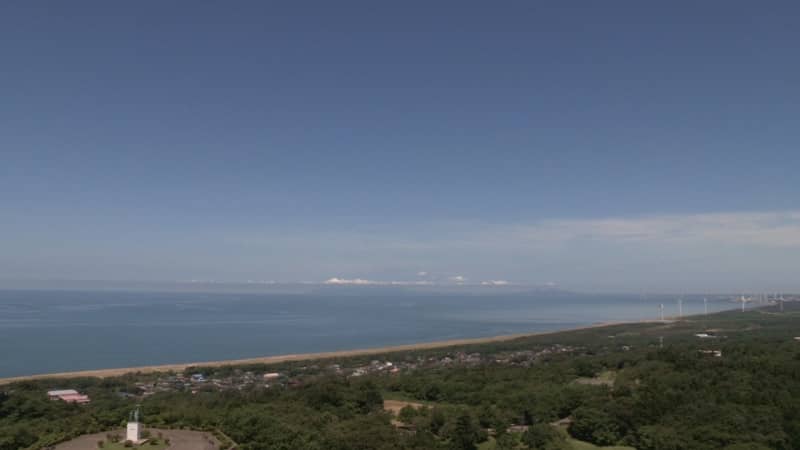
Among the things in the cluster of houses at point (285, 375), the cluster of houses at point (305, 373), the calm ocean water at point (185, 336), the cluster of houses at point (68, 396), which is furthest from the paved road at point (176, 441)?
the calm ocean water at point (185, 336)

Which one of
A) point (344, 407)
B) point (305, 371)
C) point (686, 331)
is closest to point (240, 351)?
point (305, 371)

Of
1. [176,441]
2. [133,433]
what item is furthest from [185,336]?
[133,433]

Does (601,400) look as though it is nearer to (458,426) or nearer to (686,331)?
(458,426)

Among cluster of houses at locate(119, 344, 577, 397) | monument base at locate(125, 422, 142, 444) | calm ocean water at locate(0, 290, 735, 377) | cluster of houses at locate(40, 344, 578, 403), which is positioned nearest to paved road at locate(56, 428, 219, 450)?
monument base at locate(125, 422, 142, 444)

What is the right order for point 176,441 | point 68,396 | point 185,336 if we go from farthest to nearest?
1. point 185,336
2. point 68,396
3. point 176,441

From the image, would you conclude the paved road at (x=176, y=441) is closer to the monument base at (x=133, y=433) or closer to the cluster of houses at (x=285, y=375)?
the monument base at (x=133, y=433)

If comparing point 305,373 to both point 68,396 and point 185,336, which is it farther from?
point 185,336

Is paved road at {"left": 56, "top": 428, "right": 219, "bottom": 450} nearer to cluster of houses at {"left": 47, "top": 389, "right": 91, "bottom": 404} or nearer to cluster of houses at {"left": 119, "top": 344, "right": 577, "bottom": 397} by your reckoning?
cluster of houses at {"left": 47, "top": 389, "right": 91, "bottom": 404}
